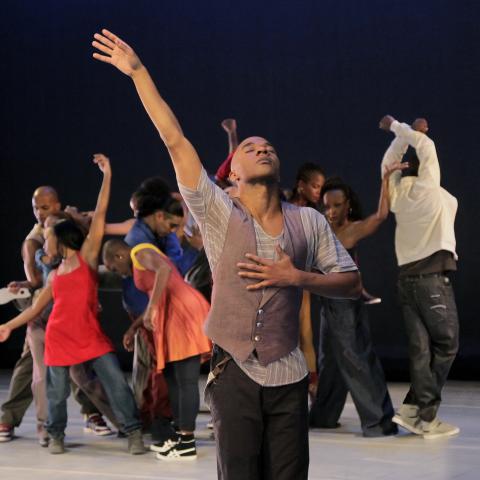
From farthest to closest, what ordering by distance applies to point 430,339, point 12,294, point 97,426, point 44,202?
point 44,202
point 97,426
point 12,294
point 430,339

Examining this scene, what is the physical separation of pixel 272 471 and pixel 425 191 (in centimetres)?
343

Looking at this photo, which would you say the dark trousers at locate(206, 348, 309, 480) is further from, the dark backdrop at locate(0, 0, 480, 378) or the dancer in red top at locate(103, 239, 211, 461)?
the dark backdrop at locate(0, 0, 480, 378)

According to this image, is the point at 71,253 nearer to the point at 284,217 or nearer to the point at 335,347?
the point at 335,347

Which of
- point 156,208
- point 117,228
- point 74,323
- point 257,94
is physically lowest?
point 74,323

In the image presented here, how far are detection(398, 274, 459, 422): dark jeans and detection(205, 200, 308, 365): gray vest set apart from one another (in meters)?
3.10

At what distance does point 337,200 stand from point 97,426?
186 centimetres

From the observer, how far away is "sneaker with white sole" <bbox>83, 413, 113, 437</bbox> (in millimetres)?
6438

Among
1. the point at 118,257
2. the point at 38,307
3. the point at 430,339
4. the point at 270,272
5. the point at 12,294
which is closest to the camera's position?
the point at 270,272

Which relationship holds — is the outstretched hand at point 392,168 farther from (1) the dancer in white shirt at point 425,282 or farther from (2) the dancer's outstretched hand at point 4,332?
(2) the dancer's outstretched hand at point 4,332

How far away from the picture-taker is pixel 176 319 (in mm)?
5738

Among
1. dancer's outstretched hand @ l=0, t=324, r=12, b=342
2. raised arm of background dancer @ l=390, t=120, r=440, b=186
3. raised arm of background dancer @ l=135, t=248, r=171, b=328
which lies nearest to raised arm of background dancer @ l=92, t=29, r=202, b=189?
raised arm of background dancer @ l=135, t=248, r=171, b=328

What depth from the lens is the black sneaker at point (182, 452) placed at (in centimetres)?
561

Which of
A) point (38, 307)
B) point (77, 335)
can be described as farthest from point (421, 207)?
point (38, 307)

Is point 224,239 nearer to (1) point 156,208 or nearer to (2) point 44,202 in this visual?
(1) point 156,208
